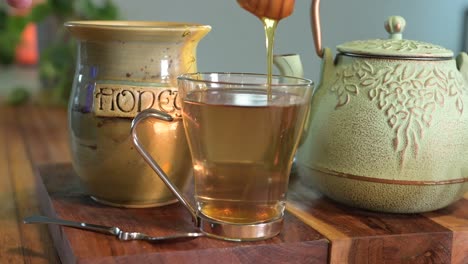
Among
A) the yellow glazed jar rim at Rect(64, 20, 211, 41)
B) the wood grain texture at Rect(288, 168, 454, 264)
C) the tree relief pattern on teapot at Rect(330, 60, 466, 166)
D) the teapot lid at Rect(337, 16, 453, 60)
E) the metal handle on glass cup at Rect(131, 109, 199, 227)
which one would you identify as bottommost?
the wood grain texture at Rect(288, 168, 454, 264)

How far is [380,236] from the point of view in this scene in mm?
594

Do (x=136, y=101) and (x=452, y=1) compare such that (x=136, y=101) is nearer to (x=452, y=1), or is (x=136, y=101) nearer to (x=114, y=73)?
(x=114, y=73)

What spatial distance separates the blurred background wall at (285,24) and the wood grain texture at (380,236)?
115 centimetres

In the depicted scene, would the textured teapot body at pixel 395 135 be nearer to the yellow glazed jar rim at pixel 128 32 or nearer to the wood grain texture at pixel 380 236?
the wood grain texture at pixel 380 236

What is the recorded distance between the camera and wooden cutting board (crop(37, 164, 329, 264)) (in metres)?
0.54

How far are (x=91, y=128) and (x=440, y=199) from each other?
13.3 inches

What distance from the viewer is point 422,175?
2.09 feet

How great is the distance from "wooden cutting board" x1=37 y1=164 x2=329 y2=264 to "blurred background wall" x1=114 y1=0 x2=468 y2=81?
116 centimetres

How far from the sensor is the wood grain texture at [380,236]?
589mm

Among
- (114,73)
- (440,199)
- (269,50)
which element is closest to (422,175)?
(440,199)

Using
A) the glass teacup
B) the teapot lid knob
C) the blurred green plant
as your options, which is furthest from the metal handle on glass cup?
the blurred green plant

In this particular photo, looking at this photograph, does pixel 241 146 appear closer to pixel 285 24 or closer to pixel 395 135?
pixel 395 135

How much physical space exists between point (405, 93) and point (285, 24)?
117cm

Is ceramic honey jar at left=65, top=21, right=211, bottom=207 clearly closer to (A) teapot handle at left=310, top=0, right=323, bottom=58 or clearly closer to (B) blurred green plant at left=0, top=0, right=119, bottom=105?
(A) teapot handle at left=310, top=0, right=323, bottom=58
